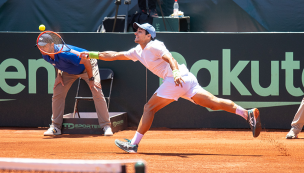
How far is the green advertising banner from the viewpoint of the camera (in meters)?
7.10

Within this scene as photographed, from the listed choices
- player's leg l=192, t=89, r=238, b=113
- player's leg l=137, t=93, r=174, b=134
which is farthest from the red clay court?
player's leg l=192, t=89, r=238, b=113

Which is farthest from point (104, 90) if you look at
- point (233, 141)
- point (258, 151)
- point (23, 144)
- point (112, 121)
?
point (258, 151)

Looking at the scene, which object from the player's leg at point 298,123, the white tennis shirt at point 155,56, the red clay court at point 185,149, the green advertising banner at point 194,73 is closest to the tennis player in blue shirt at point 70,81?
the red clay court at point 185,149

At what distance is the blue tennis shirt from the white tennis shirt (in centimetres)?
159

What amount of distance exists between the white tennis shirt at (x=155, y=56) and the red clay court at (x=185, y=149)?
1085 millimetres

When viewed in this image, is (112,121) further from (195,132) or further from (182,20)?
(182,20)

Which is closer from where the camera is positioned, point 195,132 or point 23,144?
point 23,144

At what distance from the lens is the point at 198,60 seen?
7.21m

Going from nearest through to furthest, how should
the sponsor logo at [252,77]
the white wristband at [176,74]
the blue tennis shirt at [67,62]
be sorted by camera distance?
the white wristband at [176,74]
the blue tennis shirt at [67,62]
the sponsor logo at [252,77]

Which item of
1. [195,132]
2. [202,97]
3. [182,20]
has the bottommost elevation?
[195,132]

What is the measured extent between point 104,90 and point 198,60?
2.04 metres

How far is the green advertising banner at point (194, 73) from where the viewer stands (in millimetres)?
7102

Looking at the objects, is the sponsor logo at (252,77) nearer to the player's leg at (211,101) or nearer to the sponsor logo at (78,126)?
the sponsor logo at (78,126)

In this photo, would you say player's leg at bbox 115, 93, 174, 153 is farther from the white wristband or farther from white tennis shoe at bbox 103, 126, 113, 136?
white tennis shoe at bbox 103, 126, 113, 136
